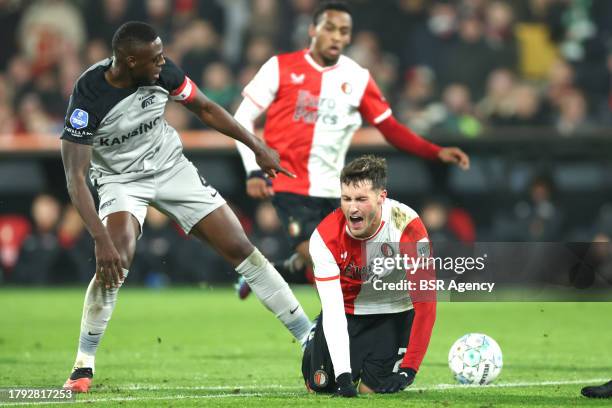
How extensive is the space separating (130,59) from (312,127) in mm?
2375

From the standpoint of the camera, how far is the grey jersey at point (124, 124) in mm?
6746

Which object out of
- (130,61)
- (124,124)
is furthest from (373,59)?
(130,61)

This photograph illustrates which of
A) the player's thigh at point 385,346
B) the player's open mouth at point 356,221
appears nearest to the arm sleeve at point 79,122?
the player's open mouth at point 356,221

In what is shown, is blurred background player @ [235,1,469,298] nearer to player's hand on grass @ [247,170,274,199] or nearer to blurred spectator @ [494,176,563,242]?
player's hand on grass @ [247,170,274,199]

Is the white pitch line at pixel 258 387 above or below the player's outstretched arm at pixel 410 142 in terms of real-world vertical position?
below

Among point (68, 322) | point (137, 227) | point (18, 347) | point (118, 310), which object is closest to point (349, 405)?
point (137, 227)

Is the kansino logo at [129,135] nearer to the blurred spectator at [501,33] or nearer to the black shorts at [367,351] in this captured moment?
the black shorts at [367,351]

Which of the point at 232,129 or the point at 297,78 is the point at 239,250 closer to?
the point at 232,129

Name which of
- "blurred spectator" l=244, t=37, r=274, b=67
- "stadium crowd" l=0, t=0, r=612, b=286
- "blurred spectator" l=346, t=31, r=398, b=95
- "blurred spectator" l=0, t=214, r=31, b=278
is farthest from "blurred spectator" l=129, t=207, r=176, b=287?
"blurred spectator" l=346, t=31, r=398, b=95

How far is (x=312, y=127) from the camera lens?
8797 millimetres

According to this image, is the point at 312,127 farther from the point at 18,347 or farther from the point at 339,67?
the point at 18,347

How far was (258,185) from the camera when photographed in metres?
8.20

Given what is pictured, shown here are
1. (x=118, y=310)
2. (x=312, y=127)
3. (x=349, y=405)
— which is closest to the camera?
(x=349, y=405)

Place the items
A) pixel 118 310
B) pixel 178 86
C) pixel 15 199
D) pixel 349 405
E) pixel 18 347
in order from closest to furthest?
pixel 349 405, pixel 178 86, pixel 18 347, pixel 118 310, pixel 15 199
